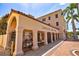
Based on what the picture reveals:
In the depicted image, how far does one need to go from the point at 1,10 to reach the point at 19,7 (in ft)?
1.34

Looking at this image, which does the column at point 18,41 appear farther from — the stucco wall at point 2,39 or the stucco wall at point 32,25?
the stucco wall at point 2,39

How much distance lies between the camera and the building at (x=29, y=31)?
2283mm

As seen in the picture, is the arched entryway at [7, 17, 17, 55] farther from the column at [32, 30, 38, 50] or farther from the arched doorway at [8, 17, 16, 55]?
the column at [32, 30, 38, 50]

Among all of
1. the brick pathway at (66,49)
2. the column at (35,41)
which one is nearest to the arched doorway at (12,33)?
the column at (35,41)

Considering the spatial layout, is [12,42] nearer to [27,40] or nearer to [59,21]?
[27,40]

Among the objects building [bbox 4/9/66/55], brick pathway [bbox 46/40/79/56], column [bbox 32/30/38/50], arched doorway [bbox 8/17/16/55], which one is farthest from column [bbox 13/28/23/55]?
brick pathway [bbox 46/40/79/56]

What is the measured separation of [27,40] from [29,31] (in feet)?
0.78

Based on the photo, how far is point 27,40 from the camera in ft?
8.45

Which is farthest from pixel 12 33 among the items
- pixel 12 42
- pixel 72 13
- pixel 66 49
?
pixel 72 13

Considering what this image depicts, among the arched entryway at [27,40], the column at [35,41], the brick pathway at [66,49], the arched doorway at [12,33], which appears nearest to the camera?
the brick pathway at [66,49]

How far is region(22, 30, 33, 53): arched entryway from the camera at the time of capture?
2.48 metres

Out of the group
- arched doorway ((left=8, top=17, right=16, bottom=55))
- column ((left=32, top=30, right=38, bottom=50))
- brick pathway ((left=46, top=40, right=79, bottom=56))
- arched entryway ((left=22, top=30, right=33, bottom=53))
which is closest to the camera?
brick pathway ((left=46, top=40, right=79, bottom=56))

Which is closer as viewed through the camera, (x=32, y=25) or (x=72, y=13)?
(x=72, y=13)

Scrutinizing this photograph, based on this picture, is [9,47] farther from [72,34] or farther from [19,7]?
[72,34]
